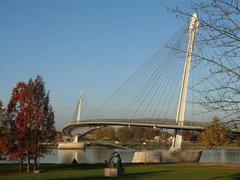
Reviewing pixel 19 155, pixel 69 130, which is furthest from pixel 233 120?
pixel 69 130

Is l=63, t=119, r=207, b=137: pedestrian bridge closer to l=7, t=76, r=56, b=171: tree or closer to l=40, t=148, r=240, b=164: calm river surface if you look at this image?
l=40, t=148, r=240, b=164: calm river surface

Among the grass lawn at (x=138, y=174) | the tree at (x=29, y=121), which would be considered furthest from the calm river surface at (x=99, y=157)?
the grass lawn at (x=138, y=174)

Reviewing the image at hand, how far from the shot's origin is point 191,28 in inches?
358

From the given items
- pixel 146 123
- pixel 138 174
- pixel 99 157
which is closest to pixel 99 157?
pixel 99 157

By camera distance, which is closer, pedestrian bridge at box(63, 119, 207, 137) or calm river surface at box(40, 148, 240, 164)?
pedestrian bridge at box(63, 119, 207, 137)

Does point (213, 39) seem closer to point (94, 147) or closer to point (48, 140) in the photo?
point (48, 140)

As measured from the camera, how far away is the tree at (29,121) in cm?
3114

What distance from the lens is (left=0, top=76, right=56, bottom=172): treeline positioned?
3106cm

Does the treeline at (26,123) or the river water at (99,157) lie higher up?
the treeline at (26,123)

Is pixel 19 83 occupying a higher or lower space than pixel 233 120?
higher

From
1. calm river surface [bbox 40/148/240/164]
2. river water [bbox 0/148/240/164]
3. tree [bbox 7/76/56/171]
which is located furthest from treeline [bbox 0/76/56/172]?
calm river surface [bbox 40/148/240/164]

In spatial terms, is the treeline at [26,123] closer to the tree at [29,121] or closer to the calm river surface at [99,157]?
the tree at [29,121]

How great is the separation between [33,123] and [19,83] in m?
2.74

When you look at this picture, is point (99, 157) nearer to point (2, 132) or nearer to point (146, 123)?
point (146, 123)
